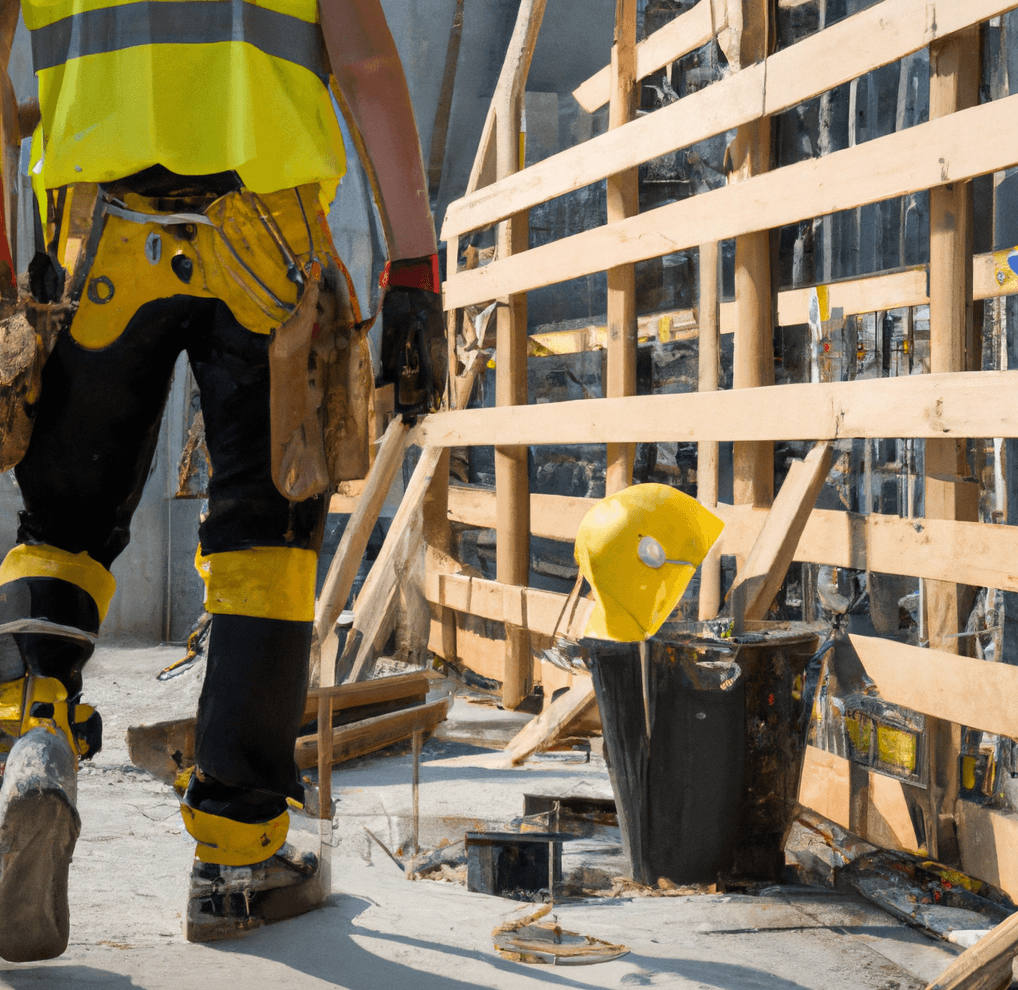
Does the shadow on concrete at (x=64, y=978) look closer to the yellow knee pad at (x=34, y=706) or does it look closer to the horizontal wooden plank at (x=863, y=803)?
the yellow knee pad at (x=34, y=706)

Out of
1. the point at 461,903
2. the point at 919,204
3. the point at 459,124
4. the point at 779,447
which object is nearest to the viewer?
the point at 461,903

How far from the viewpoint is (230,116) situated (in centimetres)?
201

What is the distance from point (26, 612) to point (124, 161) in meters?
0.78

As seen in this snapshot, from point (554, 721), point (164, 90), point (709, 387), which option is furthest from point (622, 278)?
point (164, 90)

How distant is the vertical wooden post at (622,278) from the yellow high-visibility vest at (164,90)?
2.20 m

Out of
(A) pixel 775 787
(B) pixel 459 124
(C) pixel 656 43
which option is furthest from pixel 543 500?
(B) pixel 459 124

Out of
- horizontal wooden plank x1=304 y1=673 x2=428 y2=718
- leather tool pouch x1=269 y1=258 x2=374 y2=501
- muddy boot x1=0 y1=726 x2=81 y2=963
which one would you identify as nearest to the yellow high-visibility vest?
leather tool pouch x1=269 y1=258 x2=374 y2=501

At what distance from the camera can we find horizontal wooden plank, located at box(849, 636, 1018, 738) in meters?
2.59

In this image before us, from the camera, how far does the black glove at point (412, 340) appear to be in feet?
7.03

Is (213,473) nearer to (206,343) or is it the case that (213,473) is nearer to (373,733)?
(206,343)

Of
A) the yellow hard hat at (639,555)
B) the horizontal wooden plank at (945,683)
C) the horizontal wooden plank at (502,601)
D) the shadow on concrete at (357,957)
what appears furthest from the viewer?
the horizontal wooden plank at (502,601)

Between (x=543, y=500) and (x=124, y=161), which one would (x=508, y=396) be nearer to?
(x=543, y=500)

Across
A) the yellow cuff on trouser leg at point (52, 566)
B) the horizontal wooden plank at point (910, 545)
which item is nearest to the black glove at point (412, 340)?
the yellow cuff on trouser leg at point (52, 566)

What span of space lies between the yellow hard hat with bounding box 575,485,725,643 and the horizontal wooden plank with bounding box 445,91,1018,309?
0.91 m
